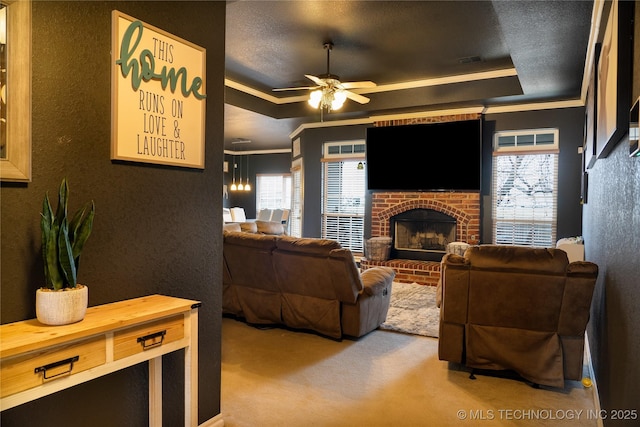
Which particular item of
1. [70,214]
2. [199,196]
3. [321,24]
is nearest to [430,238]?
[321,24]

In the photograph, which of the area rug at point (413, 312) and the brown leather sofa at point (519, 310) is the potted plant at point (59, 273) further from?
the area rug at point (413, 312)

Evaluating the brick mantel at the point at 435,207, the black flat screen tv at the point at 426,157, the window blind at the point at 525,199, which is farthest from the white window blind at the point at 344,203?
the window blind at the point at 525,199

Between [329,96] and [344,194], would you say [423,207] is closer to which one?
[344,194]

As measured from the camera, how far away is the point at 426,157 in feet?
22.7

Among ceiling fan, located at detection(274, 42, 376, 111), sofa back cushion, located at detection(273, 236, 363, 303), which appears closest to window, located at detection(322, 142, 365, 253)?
ceiling fan, located at detection(274, 42, 376, 111)

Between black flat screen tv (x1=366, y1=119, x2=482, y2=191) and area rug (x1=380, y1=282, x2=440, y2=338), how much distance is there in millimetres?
1721

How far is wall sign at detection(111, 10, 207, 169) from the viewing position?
187cm

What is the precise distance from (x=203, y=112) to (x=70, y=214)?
2.86 feet

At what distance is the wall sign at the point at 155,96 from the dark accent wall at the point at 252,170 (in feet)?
31.7

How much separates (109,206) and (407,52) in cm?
426

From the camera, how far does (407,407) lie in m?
2.62

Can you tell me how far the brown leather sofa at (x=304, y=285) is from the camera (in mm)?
3643

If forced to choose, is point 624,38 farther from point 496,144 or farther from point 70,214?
point 496,144

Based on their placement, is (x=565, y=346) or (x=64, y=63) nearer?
(x=64, y=63)
